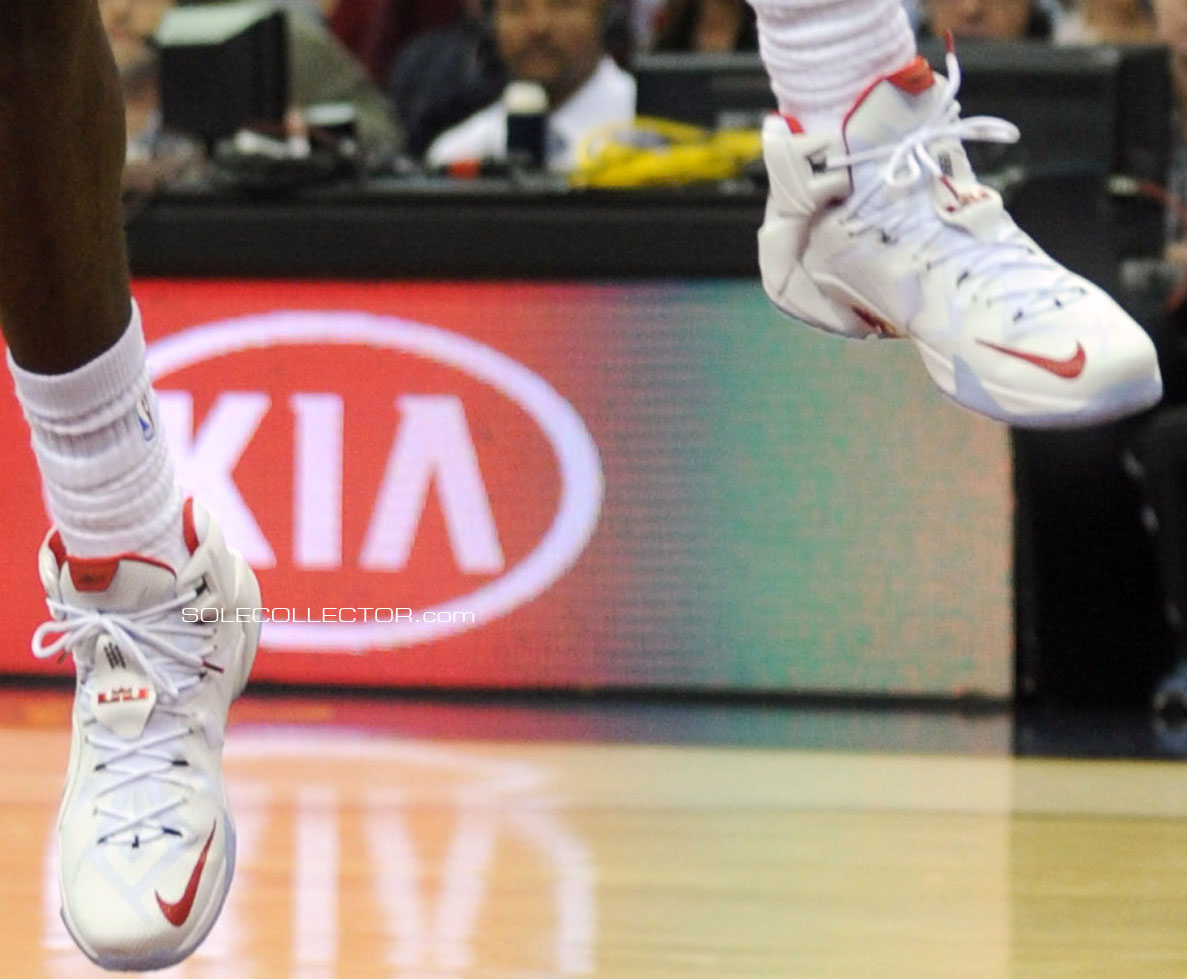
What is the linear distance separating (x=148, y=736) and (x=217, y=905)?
0.12m

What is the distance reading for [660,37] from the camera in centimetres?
393

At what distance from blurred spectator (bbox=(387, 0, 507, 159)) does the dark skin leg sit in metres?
2.55

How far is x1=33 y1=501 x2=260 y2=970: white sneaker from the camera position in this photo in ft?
4.42

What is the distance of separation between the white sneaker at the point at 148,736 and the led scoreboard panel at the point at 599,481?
126cm

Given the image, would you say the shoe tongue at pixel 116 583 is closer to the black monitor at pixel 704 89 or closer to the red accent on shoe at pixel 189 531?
the red accent on shoe at pixel 189 531

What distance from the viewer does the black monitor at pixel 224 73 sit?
9.69 feet

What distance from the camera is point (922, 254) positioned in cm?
129

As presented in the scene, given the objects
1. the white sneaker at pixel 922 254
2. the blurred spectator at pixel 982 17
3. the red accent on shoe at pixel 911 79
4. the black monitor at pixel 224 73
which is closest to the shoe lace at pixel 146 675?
the white sneaker at pixel 922 254

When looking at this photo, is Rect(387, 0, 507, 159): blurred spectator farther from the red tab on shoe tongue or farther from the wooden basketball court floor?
the red tab on shoe tongue

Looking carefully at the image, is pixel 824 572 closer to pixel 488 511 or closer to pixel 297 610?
pixel 488 511

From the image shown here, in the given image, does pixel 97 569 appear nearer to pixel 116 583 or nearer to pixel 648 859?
pixel 116 583

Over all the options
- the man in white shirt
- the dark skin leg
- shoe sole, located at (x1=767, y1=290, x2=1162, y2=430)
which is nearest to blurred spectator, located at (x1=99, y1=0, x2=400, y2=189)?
the man in white shirt

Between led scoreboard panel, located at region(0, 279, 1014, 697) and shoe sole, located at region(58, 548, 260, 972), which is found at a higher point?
shoe sole, located at region(58, 548, 260, 972)

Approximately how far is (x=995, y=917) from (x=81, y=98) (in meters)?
1.02
